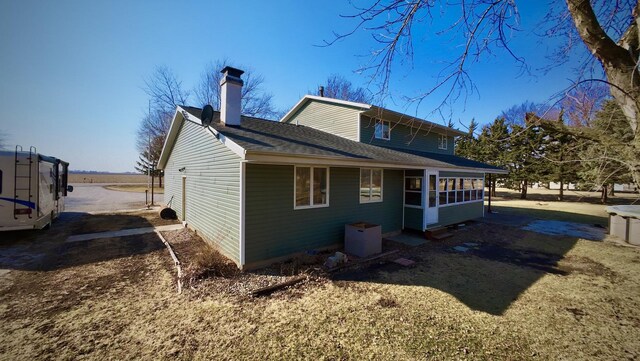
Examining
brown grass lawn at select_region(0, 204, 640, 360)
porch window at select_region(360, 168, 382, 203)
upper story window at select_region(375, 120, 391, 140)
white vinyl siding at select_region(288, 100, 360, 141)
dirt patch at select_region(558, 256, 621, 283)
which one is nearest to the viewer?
brown grass lawn at select_region(0, 204, 640, 360)

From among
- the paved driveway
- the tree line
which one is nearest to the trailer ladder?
the paved driveway

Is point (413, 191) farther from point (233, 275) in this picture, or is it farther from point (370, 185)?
point (233, 275)

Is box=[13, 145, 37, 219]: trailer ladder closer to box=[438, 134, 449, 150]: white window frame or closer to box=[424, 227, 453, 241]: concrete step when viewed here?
box=[424, 227, 453, 241]: concrete step

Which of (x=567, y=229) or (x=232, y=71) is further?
(x=567, y=229)

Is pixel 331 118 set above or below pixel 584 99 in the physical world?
above

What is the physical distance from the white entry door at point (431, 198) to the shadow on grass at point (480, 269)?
1.12 m

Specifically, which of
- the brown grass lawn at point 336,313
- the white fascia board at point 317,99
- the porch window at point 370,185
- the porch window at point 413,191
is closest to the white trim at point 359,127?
Result: the white fascia board at point 317,99

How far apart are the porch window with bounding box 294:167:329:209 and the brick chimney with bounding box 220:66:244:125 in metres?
3.24

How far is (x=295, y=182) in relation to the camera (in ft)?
24.3

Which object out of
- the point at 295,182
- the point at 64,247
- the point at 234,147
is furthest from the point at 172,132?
the point at 295,182

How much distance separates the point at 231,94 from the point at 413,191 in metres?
8.00

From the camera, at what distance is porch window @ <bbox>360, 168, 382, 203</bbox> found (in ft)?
30.7

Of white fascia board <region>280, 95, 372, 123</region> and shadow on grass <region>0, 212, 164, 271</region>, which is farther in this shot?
white fascia board <region>280, 95, 372, 123</region>

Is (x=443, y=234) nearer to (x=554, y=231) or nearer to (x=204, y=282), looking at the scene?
(x=554, y=231)
